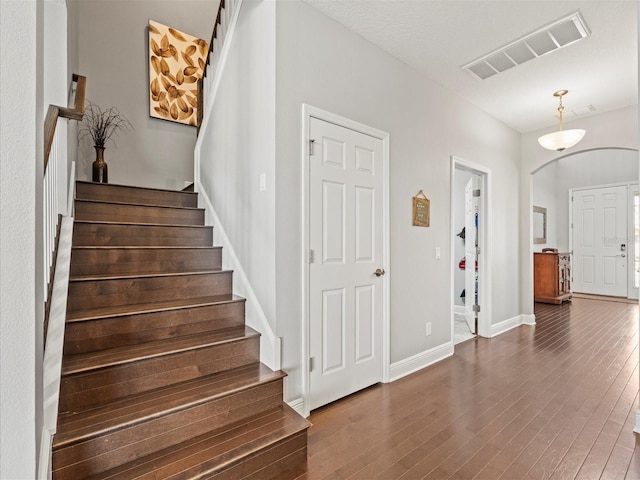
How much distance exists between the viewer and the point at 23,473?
0.96m

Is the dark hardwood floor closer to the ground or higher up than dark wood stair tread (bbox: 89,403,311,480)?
closer to the ground

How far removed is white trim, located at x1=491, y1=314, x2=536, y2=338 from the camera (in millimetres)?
4368

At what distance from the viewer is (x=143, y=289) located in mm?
2289

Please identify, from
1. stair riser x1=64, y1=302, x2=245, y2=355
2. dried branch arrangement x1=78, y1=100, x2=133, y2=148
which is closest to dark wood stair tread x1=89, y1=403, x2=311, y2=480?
stair riser x1=64, y1=302, x2=245, y2=355

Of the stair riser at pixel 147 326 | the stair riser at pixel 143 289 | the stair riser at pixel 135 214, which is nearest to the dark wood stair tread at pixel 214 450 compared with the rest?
the stair riser at pixel 147 326

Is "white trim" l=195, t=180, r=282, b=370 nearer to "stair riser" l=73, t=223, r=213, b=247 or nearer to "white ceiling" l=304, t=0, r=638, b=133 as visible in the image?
"stair riser" l=73, t=223, r=213, b=247

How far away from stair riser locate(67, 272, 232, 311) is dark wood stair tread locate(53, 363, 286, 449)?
694 mm

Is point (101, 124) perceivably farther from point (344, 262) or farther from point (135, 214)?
point (344, 262)

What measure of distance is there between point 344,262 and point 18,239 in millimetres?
1955

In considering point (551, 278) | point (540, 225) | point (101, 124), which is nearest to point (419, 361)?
point (101, 124)

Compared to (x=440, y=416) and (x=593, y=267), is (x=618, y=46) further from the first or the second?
(x=593, y=267)

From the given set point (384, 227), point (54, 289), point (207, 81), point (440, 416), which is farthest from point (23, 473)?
point (207, 81)

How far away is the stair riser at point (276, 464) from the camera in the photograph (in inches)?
62.4

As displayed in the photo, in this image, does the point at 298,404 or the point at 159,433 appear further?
the point at 298,404
